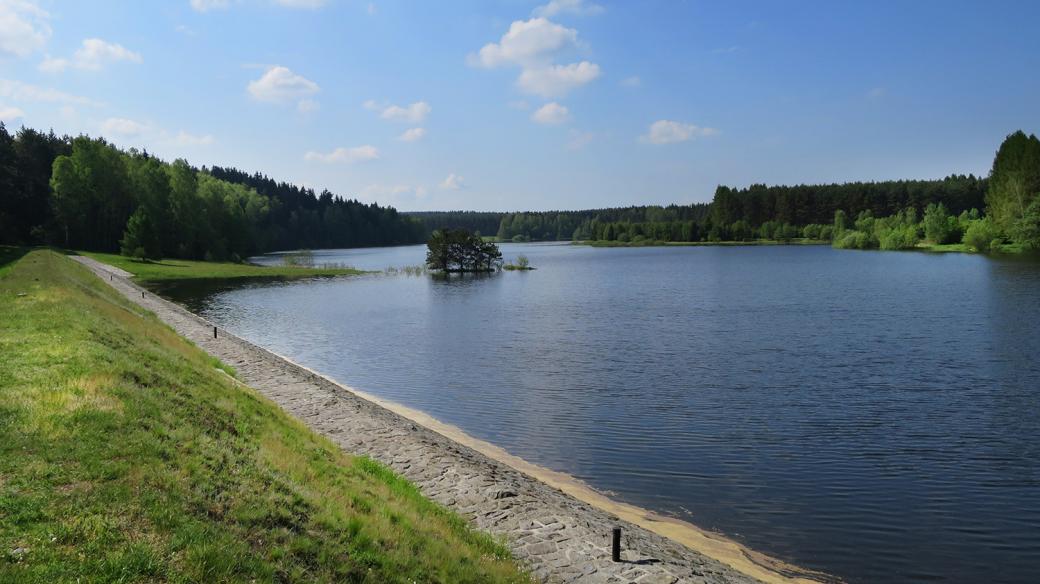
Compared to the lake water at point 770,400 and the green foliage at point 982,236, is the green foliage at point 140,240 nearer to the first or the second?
the lake water at point 770,400

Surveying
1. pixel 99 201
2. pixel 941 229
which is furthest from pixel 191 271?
pixel 941 229

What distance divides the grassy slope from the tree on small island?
97440 millimetres

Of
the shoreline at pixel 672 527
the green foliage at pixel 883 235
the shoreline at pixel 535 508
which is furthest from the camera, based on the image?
the green foliage at pixel 883 235

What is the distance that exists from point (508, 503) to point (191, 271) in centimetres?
9724

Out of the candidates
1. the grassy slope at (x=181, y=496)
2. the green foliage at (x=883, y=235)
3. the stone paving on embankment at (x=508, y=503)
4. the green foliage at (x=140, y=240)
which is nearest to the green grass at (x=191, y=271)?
the green foliage at (x=140, y=240)

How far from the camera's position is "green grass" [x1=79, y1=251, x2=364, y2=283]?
91.9 metres

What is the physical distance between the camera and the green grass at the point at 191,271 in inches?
3618

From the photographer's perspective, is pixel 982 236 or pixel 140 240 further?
pixel 982 236

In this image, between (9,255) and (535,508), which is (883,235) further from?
(535,508)

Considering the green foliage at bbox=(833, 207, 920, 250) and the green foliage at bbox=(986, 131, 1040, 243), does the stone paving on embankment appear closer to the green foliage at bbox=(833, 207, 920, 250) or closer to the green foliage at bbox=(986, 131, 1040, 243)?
the green foliage at bbox=(986, 131, 1040, 243)

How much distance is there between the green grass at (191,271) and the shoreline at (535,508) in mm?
75966

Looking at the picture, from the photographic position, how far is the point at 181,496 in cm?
1072

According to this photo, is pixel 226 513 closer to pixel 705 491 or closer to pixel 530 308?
pixel 705 491

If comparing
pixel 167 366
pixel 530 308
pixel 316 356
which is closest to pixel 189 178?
pixel 530 308
